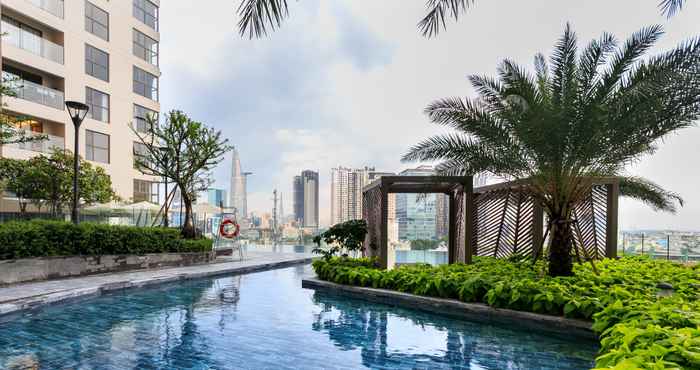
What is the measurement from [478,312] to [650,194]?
9651mm

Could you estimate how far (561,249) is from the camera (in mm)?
8156

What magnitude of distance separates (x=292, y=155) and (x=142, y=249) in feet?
65.4

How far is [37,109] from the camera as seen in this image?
18375 mm

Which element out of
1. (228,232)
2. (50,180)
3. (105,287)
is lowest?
(105,287)

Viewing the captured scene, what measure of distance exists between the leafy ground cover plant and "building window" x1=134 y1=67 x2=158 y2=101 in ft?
65.8

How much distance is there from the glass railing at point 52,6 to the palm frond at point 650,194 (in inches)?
977

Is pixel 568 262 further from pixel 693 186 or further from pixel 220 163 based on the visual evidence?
pixel 220 163

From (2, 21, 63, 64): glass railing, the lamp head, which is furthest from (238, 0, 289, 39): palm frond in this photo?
(2, 21, 63, 64): glass railing

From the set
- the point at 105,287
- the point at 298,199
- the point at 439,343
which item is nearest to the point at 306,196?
the point at 298,199

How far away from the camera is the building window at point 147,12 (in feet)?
81.6

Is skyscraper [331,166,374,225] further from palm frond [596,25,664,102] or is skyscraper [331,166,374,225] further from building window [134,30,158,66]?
building window [134,30,158,66]

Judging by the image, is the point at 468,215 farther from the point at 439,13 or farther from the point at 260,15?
the point at 260,15

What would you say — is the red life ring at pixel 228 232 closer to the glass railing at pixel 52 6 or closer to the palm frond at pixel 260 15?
the glass railing at pixel 52 6

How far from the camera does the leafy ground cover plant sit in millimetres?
2859
